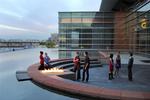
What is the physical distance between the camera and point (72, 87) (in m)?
11.0

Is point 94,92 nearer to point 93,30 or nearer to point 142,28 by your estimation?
point 142,28

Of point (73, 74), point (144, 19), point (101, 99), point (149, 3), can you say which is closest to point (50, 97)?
point (101, 99)

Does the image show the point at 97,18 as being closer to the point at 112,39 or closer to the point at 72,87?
the point at 112,39

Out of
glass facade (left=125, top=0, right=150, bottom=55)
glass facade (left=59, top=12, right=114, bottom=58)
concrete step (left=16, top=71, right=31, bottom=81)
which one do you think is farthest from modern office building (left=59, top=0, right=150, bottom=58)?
concrete step (left=16, top=71, right=31, bottom=81)

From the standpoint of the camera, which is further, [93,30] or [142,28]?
[93,30]

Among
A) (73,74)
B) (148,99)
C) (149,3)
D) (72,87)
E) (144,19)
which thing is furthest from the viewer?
(144,19)

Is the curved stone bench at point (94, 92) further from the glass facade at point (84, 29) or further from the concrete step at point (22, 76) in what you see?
the glass facade at point (84, 29)

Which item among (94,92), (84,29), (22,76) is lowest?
(94,92)

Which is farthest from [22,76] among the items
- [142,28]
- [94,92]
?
[142,28]

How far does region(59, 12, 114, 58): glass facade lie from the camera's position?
55312mm

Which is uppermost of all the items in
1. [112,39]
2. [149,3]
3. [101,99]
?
[149,3]

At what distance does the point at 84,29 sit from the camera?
56125 millimetres

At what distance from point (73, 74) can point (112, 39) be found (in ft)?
134

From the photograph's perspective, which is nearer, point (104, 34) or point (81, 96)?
point (81, 96)
